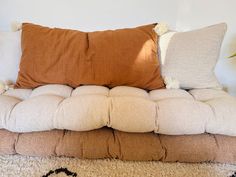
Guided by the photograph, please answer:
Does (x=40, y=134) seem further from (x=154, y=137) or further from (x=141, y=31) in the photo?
(x=141, y=31)

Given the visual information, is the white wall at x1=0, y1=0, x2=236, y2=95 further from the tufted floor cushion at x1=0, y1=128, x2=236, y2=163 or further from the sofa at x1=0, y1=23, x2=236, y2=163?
the tufted floor cushion at x1=0, y1=128, x2=236, y2=163

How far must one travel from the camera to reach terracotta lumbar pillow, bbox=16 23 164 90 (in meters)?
1.44

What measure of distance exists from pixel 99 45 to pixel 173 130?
74cm

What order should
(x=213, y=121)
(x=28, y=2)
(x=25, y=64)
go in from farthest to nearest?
(x=28, y=2), (x=25, y=64), (x=213, y=121)

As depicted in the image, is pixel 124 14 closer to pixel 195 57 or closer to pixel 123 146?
pixel 195 57

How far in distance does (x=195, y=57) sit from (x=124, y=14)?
2.75 ft

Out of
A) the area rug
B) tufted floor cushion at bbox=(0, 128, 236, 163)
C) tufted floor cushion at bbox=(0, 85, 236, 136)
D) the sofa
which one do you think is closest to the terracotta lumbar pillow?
the sofa

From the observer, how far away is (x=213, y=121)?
1.12m

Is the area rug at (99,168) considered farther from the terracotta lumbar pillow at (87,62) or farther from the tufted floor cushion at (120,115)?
the terracotta lumbar pillow at (87,62)

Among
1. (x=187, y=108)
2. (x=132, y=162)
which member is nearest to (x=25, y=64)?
(x=132, y=162)

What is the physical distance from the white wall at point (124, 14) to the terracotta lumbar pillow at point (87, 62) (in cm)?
52

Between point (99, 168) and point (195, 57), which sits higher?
point (195, 57)

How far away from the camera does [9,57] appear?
4.96 ft

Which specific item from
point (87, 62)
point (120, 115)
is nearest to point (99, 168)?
point (120, 115)
